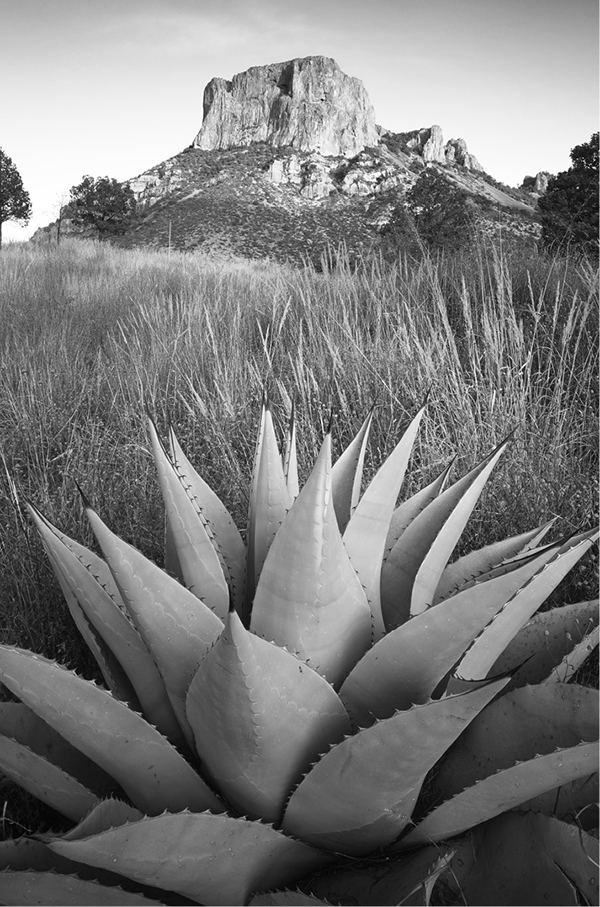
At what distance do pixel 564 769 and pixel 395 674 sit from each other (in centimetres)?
23

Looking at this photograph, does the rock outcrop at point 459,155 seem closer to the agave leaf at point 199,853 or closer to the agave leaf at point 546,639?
the agave leaf at point 546,639

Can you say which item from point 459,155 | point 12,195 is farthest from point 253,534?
point 459,155

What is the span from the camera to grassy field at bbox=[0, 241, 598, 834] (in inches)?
91.0

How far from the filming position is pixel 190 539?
0.99 m

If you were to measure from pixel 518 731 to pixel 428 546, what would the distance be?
1.05ft

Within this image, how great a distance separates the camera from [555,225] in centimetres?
1438

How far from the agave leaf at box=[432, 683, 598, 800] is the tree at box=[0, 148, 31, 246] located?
1052 inches

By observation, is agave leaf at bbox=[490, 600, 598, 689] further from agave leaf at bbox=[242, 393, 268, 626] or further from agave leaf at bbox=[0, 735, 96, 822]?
agave leaf at bbox=[0, 735, 96, 822]

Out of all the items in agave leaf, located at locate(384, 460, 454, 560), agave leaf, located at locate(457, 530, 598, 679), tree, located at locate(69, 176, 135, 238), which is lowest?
agave leaf, located at locate(457, 530, 598, 679)

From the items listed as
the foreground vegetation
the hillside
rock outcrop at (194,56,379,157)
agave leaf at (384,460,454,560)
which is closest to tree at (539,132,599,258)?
the hillside

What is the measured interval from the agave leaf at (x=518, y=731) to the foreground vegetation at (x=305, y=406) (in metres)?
0.56

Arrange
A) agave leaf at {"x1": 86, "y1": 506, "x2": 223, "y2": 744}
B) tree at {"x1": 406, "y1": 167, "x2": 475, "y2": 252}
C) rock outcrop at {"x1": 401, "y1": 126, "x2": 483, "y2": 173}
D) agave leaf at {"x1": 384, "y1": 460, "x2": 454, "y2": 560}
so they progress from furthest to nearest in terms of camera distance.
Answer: rock outcrop at {"x1": 401, "y1": 126, "x2": 483, "y2": 173} < tree at {"x1": 406, "y1": 167, "x2": 475, "y2": 252} < agave leaf at {"x1": 384, "y1": 460, "x2": 454, "y2": 560} < agave leaf at {"x1": 86, "y1": 506, "x2": 223, "y2": 744}

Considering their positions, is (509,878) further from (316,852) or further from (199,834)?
(199,834)

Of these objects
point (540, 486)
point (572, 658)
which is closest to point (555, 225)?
point (540, 486)
